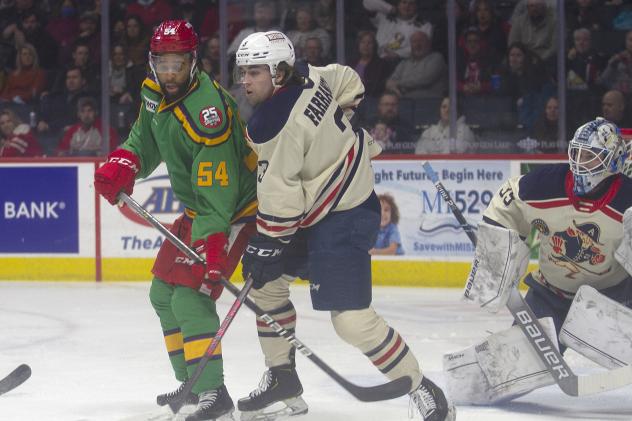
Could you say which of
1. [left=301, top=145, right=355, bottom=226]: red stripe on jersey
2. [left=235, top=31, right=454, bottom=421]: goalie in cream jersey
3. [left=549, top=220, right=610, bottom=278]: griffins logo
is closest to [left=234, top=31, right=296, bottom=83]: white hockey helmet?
[left=235, top=31, right=454, bottom=421]: goalie in cream jersey

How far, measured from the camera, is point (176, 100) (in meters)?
3.41

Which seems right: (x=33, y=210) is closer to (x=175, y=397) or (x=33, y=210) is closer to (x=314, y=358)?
(x=175, y=397)

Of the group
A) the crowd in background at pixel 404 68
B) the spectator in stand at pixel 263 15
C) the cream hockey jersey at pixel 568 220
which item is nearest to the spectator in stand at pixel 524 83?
the crowd in background at pixel 404 68

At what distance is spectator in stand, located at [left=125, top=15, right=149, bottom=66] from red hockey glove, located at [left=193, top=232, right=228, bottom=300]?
4101 millimetres

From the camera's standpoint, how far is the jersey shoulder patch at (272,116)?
3188 millimetres

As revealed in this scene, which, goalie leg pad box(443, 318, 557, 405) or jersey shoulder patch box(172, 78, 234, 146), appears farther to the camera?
goalie leg pad box(443, 318, 557, 405)

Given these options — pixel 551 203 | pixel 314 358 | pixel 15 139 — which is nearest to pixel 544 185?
pixel 551 203

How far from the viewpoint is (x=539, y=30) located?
6.82 meters

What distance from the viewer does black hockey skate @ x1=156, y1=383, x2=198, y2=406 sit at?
3.49 m

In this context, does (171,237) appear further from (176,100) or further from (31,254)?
(31,254)

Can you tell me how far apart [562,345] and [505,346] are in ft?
0.58

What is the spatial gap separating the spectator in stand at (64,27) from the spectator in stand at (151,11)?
36 centimetres

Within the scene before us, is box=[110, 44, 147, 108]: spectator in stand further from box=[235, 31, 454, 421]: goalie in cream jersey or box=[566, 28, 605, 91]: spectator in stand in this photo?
box=[235, 31, 454, 421]: goalie in cream jersey

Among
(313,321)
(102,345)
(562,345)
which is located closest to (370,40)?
(313,321)
